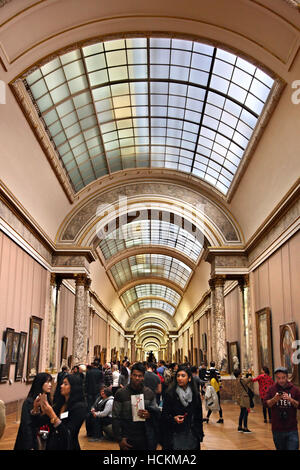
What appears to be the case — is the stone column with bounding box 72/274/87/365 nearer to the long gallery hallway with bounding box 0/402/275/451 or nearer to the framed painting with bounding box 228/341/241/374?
the long gallery hallway with bounding box 0/402/275/451

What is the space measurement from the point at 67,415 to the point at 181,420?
5.17ft

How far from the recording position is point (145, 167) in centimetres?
2662

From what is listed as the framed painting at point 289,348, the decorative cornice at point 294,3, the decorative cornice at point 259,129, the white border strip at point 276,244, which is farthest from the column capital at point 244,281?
the decorative cornice at point 294,3

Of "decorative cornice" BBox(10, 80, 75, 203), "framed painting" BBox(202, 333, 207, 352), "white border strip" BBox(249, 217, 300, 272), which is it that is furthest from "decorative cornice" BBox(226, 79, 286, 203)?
"framed painting" BBox(202, 333, 207, 352)

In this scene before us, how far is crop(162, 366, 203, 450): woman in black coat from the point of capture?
6508 mm

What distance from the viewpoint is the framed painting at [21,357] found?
18.0m

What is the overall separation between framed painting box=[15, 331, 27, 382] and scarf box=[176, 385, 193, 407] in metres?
12.7

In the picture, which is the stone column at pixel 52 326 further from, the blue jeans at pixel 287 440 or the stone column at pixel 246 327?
the blue jeans at pixel 287 440

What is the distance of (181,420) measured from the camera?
6.46m

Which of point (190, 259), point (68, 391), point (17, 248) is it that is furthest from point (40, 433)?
point (190, 259)

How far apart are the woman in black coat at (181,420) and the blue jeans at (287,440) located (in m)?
1.44

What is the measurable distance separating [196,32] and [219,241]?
1204 centimetres

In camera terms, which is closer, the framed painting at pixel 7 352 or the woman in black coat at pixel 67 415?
the woman in black coat at pixel 67 415

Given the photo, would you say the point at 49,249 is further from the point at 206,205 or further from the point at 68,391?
the point at 68,391
